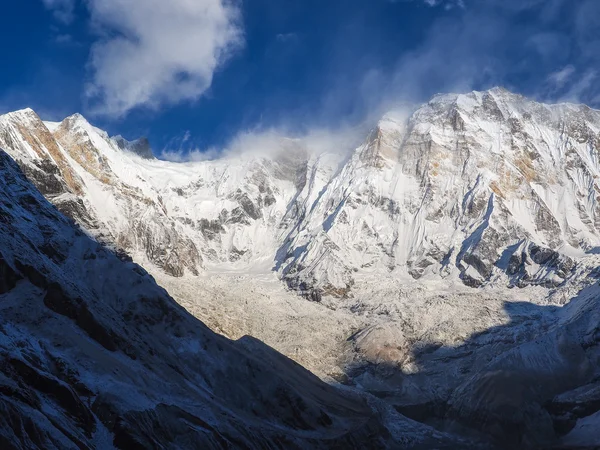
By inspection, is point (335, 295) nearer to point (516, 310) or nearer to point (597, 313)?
point (516, 310)

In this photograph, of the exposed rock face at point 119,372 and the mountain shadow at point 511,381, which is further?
the mountain shadow at point 511,381

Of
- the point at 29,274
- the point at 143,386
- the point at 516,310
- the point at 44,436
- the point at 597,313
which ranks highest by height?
the point at 516,310

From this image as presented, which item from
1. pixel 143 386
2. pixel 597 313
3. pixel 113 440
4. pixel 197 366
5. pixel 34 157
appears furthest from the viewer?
pixel 34 157

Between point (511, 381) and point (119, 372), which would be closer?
point (119, 372)

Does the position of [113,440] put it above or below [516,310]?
below

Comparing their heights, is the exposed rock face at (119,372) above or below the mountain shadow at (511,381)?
below

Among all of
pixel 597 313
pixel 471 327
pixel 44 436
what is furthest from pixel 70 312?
pixel 471 327

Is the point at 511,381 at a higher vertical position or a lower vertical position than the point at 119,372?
higher

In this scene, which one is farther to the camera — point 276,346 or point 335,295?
point 335,295
